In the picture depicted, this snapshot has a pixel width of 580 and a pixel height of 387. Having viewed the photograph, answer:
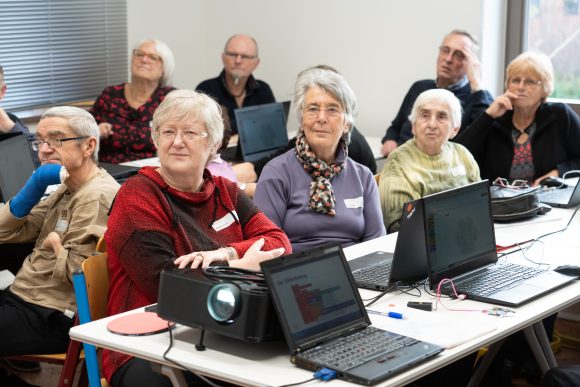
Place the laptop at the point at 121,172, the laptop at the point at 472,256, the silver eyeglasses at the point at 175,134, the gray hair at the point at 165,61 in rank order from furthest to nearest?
the gray hair at the point at 165,61, the laptop at the point at 121,172, the silver eyeglasses at the point at 175,134, the laptop at the point at 472,256

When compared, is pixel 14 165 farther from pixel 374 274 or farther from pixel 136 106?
pixel 136 106

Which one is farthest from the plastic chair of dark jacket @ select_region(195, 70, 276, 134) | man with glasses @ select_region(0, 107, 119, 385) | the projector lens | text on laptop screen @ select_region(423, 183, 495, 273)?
dark jacket @ select_region(195, 70, 276, 134)

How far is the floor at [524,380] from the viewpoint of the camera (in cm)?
360

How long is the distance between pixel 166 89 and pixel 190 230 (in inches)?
116

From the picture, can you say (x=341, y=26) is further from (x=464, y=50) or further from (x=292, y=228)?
(x=292, y=228)

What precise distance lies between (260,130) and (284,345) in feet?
9.77

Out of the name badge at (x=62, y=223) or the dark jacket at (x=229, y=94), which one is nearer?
the name badge at (x=62, y=223)

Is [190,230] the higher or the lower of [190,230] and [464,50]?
the lower

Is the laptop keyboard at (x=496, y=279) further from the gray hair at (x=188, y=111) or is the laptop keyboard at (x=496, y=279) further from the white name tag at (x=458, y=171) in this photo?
the white name tag at (x=458, y=171)

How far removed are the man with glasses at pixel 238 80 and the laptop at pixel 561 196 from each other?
2499 mm

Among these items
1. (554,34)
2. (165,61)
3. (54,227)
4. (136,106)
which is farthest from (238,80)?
(54,227)

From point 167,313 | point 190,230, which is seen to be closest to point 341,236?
point 190,230

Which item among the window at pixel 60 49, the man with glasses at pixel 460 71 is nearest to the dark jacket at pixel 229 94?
the window at pixel 60 49

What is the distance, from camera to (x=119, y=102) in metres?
5.25
